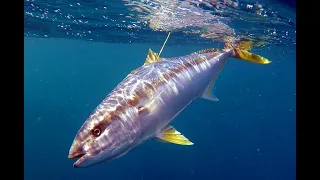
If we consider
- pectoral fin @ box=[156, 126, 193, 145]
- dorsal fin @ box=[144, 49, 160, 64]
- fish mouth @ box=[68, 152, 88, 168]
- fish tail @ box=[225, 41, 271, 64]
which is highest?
fish tail @ box=[225, 41, 271, 64]

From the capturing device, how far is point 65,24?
2066cm

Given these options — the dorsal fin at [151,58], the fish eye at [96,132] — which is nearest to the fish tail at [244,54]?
the dorsal fin at [151,58]

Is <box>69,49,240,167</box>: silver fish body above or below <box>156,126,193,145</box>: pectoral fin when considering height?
above

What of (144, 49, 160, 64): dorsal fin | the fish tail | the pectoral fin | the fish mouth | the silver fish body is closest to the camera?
the fish mouth

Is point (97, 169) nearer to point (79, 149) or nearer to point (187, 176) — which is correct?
point (187, 176)

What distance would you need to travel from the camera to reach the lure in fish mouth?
2858 millimetres

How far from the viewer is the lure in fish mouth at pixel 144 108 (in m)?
2.86

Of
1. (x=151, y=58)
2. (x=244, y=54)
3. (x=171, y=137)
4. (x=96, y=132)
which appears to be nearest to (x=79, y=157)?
(x=96, y=132)

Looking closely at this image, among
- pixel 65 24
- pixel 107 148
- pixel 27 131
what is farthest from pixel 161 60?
pixel 27 131

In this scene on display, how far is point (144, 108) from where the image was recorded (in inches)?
128

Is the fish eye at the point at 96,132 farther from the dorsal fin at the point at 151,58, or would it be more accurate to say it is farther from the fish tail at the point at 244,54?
the fish tail at the point at 244,54

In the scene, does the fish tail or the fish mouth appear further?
the fish tail

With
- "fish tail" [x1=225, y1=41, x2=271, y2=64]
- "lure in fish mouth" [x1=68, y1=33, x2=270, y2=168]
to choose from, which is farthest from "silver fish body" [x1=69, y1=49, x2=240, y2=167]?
"fish tail" [x1=225, y1=41, x2=271, y2=64]

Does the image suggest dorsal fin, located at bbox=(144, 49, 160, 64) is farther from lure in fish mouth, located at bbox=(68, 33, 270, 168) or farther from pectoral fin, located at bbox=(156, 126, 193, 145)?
pectoral fin, located at bbox=(156, 126, 193, 145)
